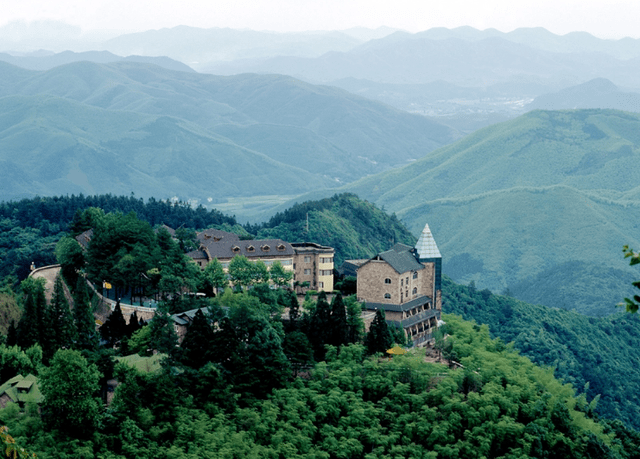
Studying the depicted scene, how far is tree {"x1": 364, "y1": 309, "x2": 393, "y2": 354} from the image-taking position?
61.4 m

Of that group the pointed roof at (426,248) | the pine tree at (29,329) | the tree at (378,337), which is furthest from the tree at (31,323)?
the pointed roof at (426,248)

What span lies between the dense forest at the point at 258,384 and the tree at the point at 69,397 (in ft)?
0.24

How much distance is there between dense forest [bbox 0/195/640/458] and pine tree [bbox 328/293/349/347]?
0.25 feet

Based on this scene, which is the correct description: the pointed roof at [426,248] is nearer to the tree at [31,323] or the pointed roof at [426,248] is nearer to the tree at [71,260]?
the tree at [71,260]

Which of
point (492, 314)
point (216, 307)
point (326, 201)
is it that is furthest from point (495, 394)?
point (326, 201)

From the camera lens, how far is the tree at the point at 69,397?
155 ft

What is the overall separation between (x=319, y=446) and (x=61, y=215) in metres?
65.8

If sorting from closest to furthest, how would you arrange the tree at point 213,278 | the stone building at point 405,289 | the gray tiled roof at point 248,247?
the stone building at point 405,289 → the tree at point 213,278 → the gray tiled roof at point 248,247

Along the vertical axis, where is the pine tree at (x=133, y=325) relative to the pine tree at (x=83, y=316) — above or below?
below

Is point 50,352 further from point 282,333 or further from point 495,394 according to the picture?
point 495,394

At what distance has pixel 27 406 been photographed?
48219 mm

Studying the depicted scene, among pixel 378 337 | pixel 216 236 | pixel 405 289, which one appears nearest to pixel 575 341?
pixel 405 289

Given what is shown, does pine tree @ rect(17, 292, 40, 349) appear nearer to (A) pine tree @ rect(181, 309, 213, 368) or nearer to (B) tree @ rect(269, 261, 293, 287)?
(A) pine tree @ rect(181, 309, 213, 368)

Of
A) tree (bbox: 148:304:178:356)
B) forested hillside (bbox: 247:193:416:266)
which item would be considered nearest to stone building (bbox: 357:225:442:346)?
tree (bbox: 148:304:178:356)
